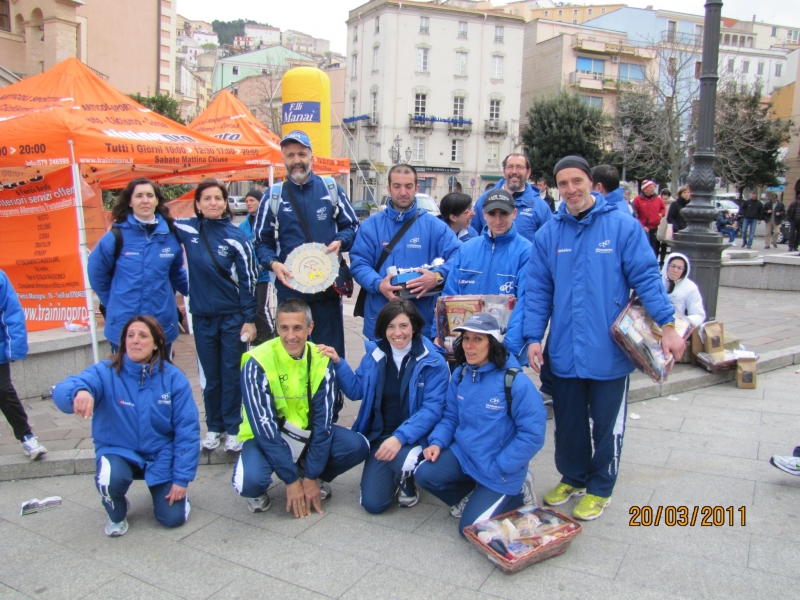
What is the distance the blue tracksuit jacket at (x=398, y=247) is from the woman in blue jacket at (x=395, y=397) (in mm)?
578

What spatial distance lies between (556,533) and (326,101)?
10154 millimetres

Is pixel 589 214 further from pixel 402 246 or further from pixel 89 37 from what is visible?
pixel 89 37

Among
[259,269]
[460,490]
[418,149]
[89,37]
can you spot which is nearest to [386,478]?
[460,490]

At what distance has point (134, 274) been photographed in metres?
4.37

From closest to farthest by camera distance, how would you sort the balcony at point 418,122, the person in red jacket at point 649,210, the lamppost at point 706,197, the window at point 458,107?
the lamppost at point 706,197 < the person in red jacket at point 649,210 < the balcony at point 418,122 < the window at point 458,107

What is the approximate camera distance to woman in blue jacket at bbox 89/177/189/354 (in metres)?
4.36

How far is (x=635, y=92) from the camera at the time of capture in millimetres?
28578

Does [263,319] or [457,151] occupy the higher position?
[457,151]

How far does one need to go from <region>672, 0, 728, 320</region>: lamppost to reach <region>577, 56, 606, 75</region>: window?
168ft

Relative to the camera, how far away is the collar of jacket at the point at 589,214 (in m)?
3.43

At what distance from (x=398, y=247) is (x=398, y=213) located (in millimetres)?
244

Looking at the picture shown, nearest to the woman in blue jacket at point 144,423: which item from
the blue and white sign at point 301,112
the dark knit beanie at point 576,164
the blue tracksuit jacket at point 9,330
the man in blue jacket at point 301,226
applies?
the blue tracksuit jacket at point 9,330

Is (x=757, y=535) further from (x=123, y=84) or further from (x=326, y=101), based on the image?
(x=123, y=84)
